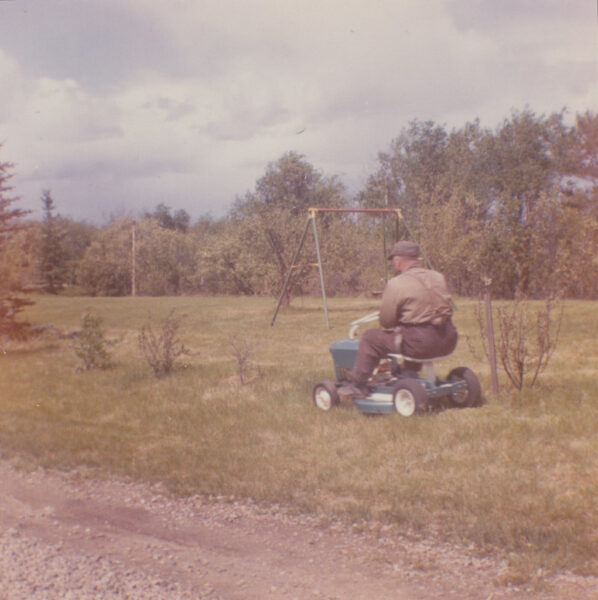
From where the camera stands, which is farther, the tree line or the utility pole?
the utility pole

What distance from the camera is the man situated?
6359mm

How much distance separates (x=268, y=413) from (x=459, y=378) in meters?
2.11

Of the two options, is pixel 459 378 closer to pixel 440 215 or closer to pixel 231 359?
pixel 231 359

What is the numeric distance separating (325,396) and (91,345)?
462 cm

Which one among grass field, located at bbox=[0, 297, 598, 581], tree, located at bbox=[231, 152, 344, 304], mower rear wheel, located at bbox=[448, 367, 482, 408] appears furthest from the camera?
tree, located at bbox=[231, 152, 344, 304]

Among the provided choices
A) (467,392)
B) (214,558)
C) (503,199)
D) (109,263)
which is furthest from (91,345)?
(503,199)

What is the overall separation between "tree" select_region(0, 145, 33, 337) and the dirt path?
8.21 metres

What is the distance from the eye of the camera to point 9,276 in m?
12.3

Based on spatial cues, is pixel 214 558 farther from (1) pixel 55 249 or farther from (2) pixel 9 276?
(1) pixel 55 249

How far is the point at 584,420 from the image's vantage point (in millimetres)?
6250

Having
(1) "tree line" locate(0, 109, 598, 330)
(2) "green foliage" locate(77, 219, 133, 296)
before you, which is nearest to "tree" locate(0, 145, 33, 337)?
(1) "tree line" locate(0, 109, 598, 330)

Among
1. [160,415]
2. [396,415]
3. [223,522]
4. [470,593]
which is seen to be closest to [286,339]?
[160,415]

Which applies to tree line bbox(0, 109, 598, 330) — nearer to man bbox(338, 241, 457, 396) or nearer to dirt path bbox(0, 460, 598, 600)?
man bbox(338, 241, 457, 396)

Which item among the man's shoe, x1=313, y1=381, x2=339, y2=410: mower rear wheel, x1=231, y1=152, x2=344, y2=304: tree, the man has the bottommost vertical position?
x1=313, y1=381, x2=339, y2=410: mower rear wheel
